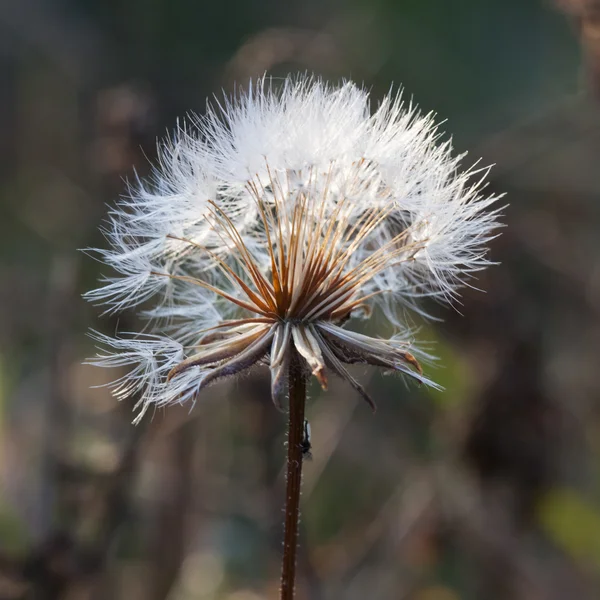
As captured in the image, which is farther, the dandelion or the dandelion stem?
the dandelion

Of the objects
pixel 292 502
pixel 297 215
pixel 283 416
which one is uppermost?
pixel 297 215

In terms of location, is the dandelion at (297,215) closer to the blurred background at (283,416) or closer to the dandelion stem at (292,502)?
the dandelion stem at (292,502)

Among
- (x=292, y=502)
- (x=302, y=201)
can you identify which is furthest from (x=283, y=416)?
(x=292, y=502)

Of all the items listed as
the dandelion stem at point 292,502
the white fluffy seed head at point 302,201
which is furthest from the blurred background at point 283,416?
the dandelion stem at point 292,502

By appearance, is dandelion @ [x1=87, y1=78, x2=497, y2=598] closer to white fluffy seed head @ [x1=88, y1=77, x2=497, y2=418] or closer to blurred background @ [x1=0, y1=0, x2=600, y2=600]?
white fluffy seed head @ [x1=88, y1=77, x2=497, y2=418]

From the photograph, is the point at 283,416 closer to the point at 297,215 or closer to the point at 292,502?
the point at 297,215

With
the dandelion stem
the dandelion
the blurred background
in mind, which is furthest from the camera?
the blurred background

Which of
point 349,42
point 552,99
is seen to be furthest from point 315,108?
point 552,99

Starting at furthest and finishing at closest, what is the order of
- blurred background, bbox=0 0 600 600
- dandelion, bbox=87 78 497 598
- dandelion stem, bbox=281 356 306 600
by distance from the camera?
blurred background, bbox=0 0 600 600
dandelion, bbox=87 78 497 598
dandelion stem, bbox=281 356 306 600

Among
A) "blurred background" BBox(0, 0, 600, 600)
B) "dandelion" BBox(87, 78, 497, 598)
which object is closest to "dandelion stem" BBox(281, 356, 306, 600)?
"dandelion" BBox(87, 78, 497, 598)
